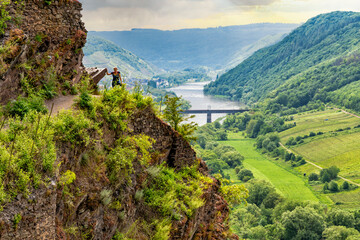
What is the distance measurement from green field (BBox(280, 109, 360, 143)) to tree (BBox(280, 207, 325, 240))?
283ft

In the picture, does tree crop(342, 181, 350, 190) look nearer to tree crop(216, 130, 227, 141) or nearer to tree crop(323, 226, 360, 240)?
tree crop(323, 226, 360, 240)

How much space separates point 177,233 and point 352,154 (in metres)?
124

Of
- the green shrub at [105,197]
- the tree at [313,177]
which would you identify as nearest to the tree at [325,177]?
the tree at [313,177]

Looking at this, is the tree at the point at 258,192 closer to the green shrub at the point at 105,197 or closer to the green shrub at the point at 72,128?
the green shrub at the point at 105,197

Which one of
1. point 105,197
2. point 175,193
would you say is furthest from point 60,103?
point 175,193

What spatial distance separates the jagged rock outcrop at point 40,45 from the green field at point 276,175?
8647 centimetres

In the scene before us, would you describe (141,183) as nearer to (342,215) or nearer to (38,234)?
(38,234)

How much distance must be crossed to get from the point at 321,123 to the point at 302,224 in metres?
103

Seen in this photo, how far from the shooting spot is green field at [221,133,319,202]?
9261cm

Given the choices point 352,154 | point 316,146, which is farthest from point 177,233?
point 316,146

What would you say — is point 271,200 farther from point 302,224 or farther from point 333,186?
point 333,186

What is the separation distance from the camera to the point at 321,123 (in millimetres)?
154625

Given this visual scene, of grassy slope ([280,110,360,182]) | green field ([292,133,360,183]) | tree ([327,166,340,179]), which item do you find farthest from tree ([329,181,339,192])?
grassy slope ([280,110,360,182])

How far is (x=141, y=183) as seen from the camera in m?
10.7
